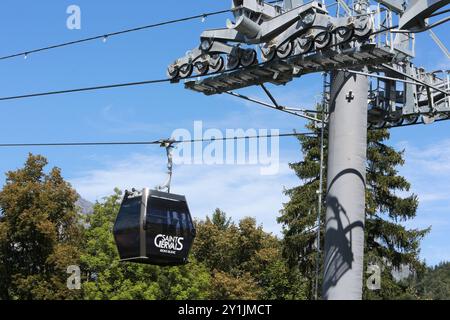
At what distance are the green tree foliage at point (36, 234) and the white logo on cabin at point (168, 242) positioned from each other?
33.6 metres

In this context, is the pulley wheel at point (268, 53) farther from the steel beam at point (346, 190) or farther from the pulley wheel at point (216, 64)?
the steel beam at point (346, 190)

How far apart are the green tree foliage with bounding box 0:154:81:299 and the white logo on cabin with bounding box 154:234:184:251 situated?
33626 millimetres

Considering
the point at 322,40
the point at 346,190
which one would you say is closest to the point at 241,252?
the point at 346,190

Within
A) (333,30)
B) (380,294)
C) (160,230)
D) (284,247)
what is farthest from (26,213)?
(333,30)

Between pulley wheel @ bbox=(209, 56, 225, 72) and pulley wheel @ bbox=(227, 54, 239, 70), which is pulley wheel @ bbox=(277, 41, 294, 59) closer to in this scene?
pulley wheel @ bbox=(227, 54, 239, 70)

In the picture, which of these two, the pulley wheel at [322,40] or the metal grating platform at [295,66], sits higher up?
the pulley wheel at [322,40]

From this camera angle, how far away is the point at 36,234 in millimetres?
55438

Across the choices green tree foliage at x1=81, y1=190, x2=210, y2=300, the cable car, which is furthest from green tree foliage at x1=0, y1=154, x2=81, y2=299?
the cable car

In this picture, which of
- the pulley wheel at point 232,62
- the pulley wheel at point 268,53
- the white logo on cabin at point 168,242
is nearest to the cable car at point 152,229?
the white logo on cabin at point 168,242

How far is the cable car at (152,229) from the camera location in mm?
20750

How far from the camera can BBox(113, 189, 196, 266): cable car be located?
2075 cm

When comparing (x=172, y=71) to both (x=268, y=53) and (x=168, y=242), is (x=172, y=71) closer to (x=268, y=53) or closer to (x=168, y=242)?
(x=268, y=53)

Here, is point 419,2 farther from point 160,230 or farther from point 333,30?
point 160,230
